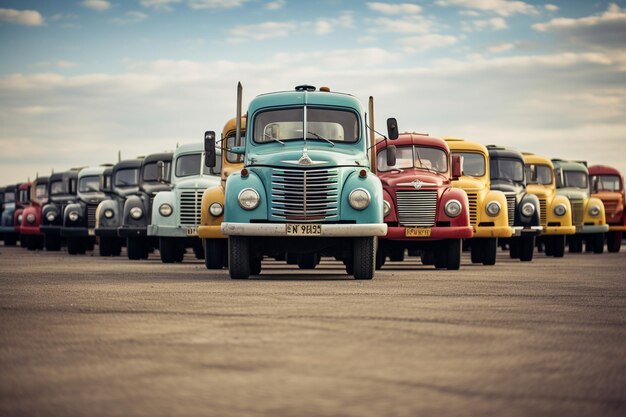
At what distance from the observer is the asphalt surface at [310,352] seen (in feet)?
18.1

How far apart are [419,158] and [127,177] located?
31.4ft

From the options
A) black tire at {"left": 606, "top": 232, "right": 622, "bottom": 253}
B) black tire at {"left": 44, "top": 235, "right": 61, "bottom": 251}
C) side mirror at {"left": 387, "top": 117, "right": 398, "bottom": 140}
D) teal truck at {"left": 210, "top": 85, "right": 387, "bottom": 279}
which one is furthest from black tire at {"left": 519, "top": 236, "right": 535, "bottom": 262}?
black tire at {"left": 44, "top": 235, "right": 61, "bottom": 251}

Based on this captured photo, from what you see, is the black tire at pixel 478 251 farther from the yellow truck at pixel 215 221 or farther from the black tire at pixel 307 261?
the yellow truck at pixel 215 221

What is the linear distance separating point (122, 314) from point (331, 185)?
5.87m

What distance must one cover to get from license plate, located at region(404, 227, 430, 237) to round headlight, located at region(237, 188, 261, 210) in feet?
15.3

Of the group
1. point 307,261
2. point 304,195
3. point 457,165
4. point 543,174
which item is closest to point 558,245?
point 543,174

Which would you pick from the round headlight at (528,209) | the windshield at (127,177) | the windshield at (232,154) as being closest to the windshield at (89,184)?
the windshield at (127,177)

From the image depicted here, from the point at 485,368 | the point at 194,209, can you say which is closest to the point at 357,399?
the point at 485,368

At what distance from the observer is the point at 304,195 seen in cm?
1516

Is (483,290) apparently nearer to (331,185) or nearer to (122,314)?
(331,185)

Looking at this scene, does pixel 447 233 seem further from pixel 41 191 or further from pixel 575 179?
pixel 41 191

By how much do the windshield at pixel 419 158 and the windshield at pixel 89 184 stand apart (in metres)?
12.6

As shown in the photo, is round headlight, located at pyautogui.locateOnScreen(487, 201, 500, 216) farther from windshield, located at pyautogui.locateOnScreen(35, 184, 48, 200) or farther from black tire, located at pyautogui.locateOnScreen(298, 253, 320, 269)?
windshield, located at pyautogui.locateOnScreen(35, 184, 48, 200)

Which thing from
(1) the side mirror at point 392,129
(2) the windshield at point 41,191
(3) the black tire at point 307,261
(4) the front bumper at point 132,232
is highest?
(2) the windshield at point 41,191
